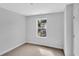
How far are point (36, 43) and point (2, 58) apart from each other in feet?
13.9

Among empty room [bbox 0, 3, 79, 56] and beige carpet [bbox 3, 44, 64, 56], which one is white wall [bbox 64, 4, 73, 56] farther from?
beige carpet [bbox 3, 44, 64, 56]

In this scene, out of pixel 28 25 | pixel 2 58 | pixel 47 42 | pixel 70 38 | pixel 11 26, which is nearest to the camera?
pixel 2 58

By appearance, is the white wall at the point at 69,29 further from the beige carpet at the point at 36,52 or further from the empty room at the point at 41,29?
the beige carpet at the point at 36,52

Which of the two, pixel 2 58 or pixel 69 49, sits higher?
pixel 2 58

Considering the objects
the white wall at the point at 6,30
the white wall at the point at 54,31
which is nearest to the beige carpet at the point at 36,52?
the white wall at the point at 6,30

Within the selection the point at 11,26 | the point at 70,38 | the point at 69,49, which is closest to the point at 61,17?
the point at 70,38

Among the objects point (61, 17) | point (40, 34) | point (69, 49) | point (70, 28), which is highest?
point (61, 17)

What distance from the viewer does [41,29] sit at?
459 centimetres

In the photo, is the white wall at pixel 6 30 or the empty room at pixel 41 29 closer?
the empty room at pixel 41 29

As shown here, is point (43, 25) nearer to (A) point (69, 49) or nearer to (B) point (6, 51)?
(A) point (69, 49)

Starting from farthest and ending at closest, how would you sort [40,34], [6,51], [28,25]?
[28,25] < [40,34] < [6,51]

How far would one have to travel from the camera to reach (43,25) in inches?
176

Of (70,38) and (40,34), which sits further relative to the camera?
(40,34)

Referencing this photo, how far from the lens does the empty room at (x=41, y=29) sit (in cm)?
252
